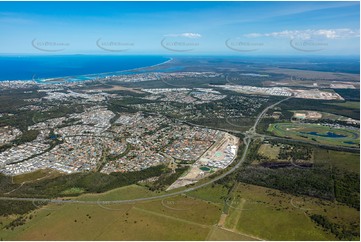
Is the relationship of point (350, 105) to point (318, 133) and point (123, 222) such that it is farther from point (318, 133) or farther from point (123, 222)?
point (123, 222)

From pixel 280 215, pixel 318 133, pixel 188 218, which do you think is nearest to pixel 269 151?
pixel 318 133

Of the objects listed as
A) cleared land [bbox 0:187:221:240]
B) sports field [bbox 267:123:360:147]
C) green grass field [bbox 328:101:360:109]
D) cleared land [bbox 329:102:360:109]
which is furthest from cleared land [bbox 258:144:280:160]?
cleared land [bbox 329:102:360:109]

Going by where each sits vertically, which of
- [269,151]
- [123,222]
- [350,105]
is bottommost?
[123,222]

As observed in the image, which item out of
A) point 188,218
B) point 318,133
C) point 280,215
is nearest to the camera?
point 188,218

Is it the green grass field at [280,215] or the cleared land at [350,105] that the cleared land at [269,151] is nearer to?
the green grass field at [280,215]

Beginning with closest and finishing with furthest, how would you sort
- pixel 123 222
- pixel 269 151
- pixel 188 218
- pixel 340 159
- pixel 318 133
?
pixel 123 222 < pixel 188 218 < pixel 340 159 < pixel 269 151 < pixel 318 133

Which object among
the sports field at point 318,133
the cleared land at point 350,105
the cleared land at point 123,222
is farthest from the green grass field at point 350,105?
the cleared land at point 123,222

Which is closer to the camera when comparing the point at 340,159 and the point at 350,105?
the point at 340,159

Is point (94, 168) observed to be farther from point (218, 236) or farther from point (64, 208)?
point (218, 236)
